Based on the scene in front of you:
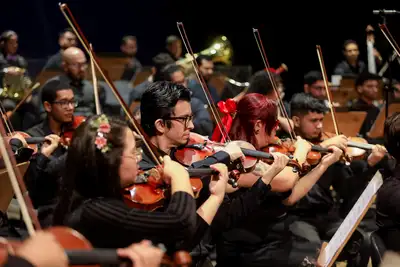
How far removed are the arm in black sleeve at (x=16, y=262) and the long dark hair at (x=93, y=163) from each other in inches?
24.1

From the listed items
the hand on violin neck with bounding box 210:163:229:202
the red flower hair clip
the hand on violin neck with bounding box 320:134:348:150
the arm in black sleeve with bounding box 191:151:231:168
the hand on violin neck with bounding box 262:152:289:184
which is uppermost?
the red flower hair clip

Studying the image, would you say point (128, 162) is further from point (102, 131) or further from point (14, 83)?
point (14, 83)

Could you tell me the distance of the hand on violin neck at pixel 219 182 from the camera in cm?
269

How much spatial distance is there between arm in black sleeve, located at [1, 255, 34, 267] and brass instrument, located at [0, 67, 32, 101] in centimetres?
523

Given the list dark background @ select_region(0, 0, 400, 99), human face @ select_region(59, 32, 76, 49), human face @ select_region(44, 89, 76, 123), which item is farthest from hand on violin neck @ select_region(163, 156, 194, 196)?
dark background @ select_region(0, 0, 400, 99)

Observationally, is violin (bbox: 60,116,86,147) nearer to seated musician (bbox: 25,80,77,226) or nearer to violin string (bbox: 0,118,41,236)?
seated musician (bbox: 25,80,77,226)

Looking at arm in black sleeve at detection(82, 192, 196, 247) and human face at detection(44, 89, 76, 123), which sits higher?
arm in black sleeve at detection(82, 192, 196, 247)

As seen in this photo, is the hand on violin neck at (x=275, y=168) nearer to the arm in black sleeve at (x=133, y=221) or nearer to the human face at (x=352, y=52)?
the arm in black sleeve at (x=133, y=221)

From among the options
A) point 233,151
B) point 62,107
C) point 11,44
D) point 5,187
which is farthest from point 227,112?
point 11,44

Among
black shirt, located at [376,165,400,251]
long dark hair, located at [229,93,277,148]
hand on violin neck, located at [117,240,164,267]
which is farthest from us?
long dark hair, located at [229,93,277,148]

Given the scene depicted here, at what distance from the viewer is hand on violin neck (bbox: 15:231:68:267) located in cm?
164

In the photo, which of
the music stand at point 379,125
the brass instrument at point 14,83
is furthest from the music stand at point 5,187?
the brass instrument at point 14,83

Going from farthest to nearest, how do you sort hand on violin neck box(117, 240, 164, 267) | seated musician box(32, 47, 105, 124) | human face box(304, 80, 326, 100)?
human face box(304, 80, 326, 100) → seated musician box(32, 47, 105, 124) → hand on violin neck box(117, 240, 164, 267)

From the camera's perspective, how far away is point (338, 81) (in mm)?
7734
